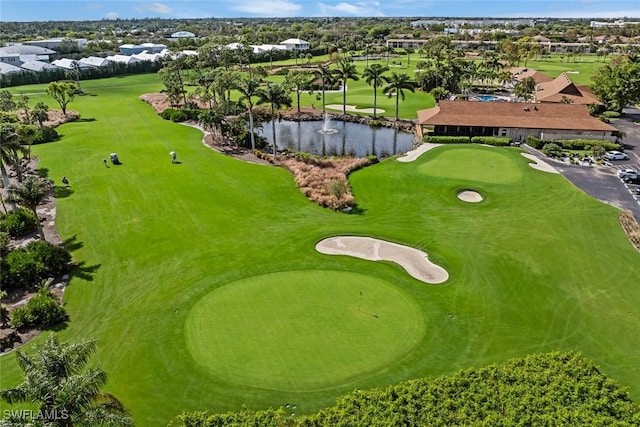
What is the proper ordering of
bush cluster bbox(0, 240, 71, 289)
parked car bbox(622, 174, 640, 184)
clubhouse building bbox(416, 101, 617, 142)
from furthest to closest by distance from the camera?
clubhouse building bbox(416, 101, 617, 142) → parked car bbox(622, 174, 640, 184) → bush cluster bbox(0, 240, 71, 289)

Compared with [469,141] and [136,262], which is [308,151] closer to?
[469,141]

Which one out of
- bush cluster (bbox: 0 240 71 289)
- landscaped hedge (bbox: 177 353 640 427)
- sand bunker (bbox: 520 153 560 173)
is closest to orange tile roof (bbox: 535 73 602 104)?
sand bunker (bbox: 520 153 560 173)

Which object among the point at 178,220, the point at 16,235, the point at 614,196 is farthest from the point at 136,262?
the point at 614,196

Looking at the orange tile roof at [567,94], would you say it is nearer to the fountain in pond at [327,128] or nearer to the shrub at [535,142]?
the shrub at [535,142]

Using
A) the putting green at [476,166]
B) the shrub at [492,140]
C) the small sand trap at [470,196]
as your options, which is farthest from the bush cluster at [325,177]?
the shrub at [492,140]

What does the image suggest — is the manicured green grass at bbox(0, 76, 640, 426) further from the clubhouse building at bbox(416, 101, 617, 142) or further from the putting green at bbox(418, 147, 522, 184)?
the clubhouse building at bbox(416, 101, 617, 142)

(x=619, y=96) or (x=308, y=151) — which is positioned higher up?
(x=619, y=96)
